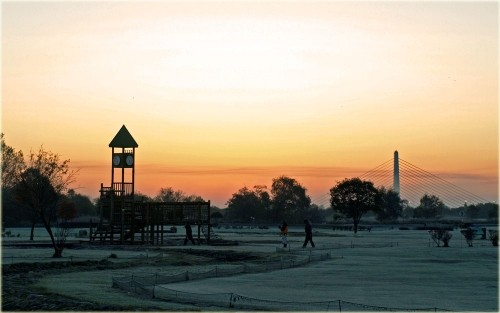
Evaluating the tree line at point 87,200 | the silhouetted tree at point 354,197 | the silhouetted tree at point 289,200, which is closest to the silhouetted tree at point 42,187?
the tree line at point 87,200

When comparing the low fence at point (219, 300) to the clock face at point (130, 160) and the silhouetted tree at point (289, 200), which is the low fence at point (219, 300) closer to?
the clock face at point (130, 160)

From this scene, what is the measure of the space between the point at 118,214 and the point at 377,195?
45.9 m

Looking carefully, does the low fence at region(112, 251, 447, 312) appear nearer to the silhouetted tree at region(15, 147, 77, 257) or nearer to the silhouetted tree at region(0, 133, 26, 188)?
the silhouetted tree at region(15, 147, 77, 257)

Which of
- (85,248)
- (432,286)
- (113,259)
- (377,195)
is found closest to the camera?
(432,286)

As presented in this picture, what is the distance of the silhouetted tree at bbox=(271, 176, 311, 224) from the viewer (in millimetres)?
188375

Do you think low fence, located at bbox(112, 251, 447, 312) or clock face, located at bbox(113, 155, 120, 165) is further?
clock face, located at bbox(113, 155, 120, 165)

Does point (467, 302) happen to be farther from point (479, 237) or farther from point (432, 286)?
point (479, 237)

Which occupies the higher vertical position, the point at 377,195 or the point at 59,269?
the point at 377,195

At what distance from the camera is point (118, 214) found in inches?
2275

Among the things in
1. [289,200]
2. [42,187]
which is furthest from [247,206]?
[42,187]

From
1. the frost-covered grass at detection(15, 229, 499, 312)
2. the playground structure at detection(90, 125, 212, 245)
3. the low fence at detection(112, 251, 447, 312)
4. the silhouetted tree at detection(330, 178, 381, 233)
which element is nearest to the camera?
the low fence at detection(112, 251, 447, 312)

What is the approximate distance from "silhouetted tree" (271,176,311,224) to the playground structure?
421ft

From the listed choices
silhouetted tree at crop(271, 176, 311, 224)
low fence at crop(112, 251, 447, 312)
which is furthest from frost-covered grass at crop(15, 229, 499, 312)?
silhouetted tree at crop(271, 176, 311, 224)

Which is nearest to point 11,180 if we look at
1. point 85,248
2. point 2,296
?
point 85,248
